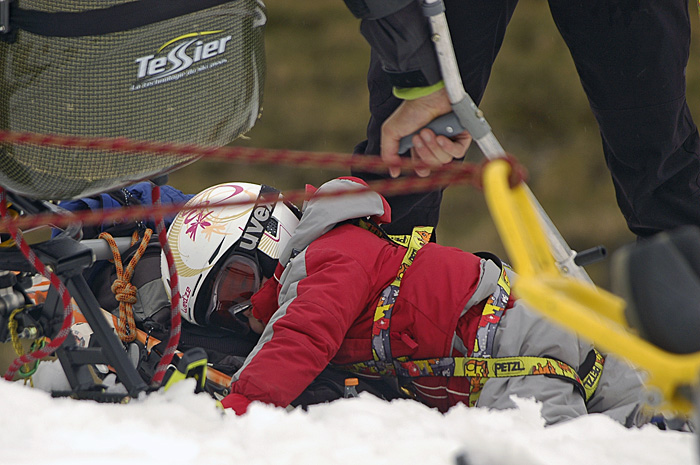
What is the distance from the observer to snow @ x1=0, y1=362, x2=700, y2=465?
67 centimetres

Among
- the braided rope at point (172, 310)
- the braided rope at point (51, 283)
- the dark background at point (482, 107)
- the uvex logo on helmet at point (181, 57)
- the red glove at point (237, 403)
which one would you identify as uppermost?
the uvex logo on helmet at point (181, 57)

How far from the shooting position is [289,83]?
4.48 metres

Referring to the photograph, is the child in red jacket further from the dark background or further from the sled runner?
the dark background

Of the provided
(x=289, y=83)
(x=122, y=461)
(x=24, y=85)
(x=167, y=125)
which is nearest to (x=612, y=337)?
(x=122, y=461)

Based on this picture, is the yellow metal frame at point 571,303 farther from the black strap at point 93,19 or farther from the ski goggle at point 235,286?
the ski goggle at point 235,286

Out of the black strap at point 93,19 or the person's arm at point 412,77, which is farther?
the person's arm at point 412,77

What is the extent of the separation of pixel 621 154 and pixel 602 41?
275 mm

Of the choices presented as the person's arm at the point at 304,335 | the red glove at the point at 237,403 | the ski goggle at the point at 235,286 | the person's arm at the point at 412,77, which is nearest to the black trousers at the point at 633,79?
the person's arm at the point at 412,77

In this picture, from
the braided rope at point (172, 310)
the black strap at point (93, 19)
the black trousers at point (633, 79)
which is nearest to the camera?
the black strap at point (93, 19)

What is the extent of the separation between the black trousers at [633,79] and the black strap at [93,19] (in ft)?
2.33

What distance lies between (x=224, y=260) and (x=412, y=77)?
2.58ft

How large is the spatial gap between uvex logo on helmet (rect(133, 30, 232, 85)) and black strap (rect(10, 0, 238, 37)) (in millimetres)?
40

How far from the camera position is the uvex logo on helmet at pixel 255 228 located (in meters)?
1.69

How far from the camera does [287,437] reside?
2.47ft
